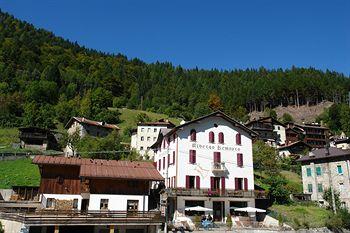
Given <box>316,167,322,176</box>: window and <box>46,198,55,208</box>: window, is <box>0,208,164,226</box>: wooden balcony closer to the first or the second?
<box>46,198,55,208</box>: window

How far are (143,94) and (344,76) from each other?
97.4 meters

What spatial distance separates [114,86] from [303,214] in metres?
126

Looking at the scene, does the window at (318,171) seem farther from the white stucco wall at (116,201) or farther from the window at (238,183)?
the white stucco wall at (116,201)

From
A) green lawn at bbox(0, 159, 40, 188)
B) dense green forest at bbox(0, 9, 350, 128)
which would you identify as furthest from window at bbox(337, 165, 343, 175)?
dense green forest at bbox(0, 9, 350, 128)

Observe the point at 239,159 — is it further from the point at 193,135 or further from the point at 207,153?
the point at 193,135

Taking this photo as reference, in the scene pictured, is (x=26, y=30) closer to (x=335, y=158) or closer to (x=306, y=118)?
(x=306, y=118)

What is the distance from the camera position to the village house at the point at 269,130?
96562 mm

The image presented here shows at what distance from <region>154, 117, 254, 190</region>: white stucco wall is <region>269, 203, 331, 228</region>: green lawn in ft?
16.2

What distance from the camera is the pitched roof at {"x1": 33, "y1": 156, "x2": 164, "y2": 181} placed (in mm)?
35750

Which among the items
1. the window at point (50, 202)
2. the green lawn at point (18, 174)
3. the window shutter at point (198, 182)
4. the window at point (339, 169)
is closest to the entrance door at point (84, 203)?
the window at point (50, 202)

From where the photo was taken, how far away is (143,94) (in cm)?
15788

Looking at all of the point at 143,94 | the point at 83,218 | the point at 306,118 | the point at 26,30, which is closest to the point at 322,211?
the point at 83,218

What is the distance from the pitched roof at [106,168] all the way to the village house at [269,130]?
6257 cm

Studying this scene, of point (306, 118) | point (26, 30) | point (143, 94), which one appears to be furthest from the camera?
point (26, 30)
